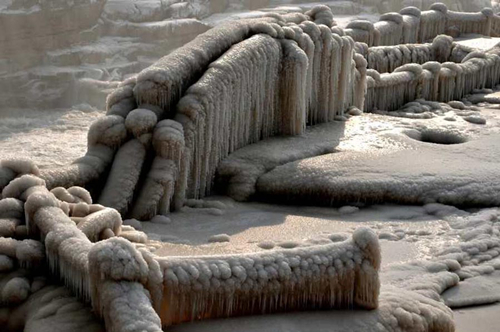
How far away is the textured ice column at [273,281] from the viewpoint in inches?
182

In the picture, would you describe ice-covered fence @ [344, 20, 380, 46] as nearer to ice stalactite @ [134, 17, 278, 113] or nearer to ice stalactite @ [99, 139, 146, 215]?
ice stalactite @ [134, 17, 278, 113]

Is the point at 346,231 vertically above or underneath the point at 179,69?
A: underneath

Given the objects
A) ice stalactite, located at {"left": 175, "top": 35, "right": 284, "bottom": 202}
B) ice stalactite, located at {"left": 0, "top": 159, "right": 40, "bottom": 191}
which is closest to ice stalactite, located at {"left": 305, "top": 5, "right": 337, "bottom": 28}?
ice stalactite, located at {"left": 175, "top": 35, "right": 284, "bottom": 202}

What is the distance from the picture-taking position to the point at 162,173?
268 inches

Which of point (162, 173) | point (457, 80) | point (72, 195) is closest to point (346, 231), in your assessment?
point (162, 173)

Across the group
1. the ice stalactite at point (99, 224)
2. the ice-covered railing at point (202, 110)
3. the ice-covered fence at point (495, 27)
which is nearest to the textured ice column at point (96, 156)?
the ice-covered railing at point (202, 110)

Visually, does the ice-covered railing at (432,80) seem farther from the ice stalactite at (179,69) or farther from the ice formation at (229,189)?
the ice stalactite at (179,69)

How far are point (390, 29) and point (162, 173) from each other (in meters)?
8.17

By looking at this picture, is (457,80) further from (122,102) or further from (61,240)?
(61,240)

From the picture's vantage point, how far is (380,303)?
5070mm

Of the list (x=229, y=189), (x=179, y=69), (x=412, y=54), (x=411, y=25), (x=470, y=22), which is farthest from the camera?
(x=470, y=22)

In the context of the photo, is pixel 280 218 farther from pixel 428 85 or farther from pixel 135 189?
pixel 428 85

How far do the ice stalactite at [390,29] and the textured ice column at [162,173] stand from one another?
759 cm

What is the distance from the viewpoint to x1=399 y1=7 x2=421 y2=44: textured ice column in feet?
47.9
